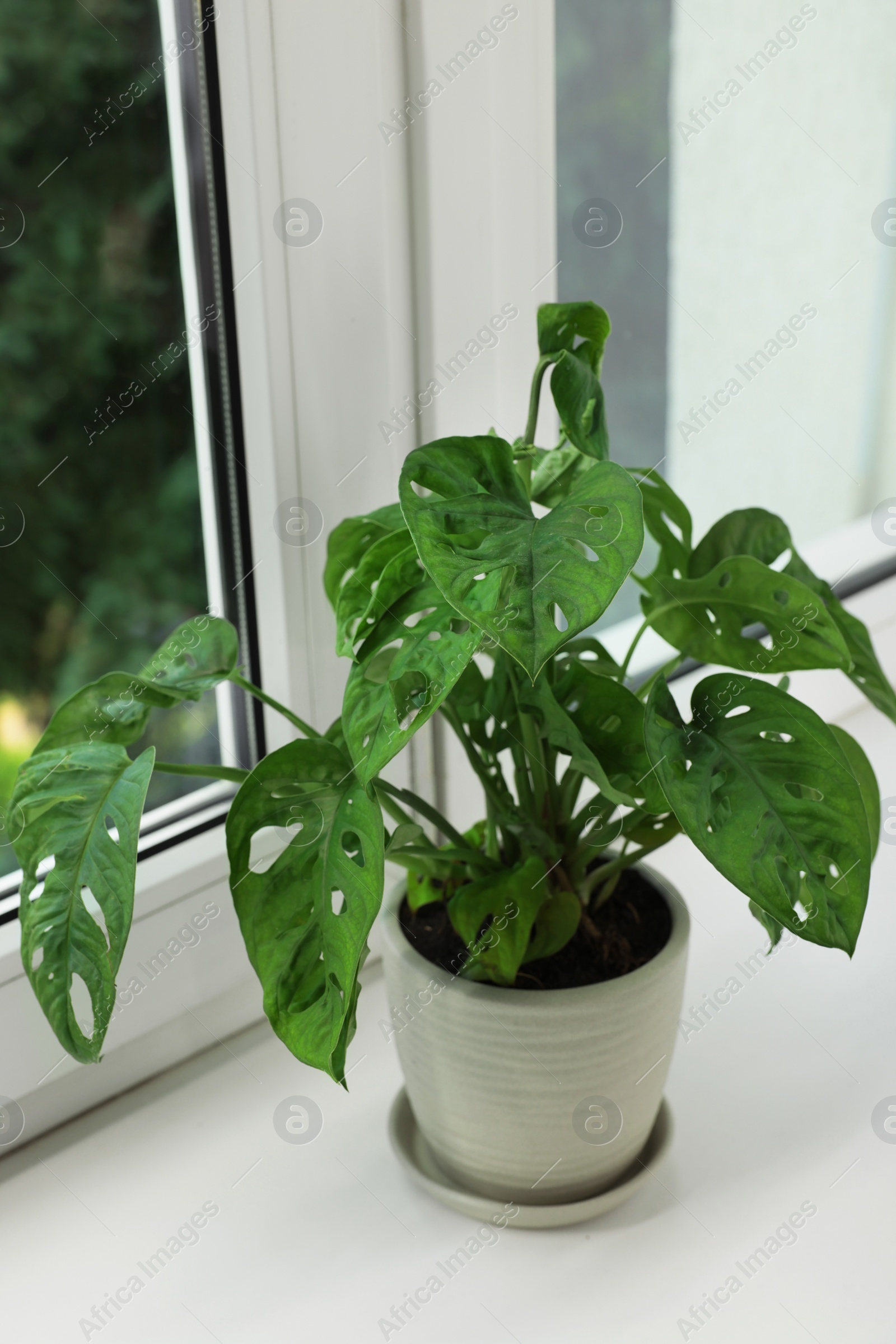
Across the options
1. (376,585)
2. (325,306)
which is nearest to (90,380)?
(325,306)

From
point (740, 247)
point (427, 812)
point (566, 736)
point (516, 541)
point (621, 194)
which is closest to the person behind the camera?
point (516, 541)

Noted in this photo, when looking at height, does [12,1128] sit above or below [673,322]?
below

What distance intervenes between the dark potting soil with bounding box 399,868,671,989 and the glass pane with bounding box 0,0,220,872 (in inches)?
11.0

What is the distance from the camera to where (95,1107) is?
91 cm

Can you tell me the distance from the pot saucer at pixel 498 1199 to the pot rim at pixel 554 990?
0.16 m

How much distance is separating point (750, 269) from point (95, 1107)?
3.98ft

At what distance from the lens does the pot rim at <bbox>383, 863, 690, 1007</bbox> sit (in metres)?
0.69

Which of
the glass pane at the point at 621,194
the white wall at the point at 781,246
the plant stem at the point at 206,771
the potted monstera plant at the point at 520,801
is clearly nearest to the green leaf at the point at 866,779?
the potted monstera plant at the point at 520,801

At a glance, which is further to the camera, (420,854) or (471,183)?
(471,183)

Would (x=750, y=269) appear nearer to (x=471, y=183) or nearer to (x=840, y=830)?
(x=471, y=183)

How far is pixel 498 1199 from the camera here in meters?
0.77

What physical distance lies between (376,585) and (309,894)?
0.18m

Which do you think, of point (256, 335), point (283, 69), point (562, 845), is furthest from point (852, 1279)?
point (283, 69)

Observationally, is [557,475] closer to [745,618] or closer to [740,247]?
[745,618]
